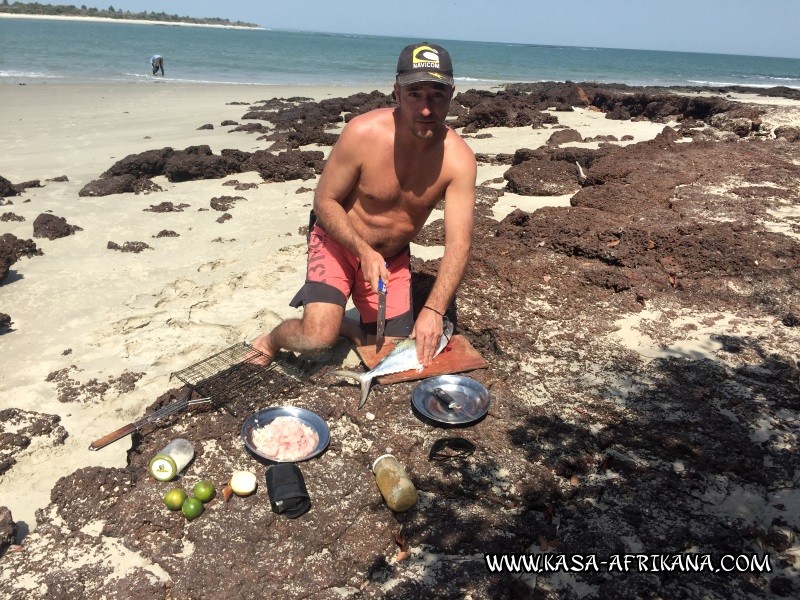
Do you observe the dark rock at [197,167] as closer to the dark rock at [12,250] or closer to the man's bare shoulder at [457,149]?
the dark rock at [12,250]

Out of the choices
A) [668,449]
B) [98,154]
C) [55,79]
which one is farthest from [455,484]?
[55,79]

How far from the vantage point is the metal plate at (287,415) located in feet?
10.9

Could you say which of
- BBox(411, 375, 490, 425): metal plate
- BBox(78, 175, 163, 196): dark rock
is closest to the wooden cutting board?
BBox(411, 375, 490, 425): metal plate

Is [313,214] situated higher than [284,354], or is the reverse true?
[313,214]

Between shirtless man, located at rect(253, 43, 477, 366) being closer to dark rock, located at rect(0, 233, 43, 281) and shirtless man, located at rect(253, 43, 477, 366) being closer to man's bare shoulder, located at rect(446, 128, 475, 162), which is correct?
man's bare shoulder, located at rect(446, 128, 475, 162)

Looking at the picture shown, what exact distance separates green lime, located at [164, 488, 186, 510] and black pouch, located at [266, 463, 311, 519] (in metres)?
0.43

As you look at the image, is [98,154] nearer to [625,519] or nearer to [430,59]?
[430,59]

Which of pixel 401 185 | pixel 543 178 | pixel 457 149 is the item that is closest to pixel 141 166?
pixel 543 178

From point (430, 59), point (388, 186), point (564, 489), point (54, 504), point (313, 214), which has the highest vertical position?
point (430, 59)

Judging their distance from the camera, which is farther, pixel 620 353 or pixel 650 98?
pixel 650 98

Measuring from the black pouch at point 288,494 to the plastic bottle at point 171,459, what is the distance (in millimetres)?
496

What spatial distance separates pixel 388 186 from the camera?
169 inches

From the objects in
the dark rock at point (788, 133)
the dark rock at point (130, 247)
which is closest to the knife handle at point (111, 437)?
the dark rock at point (130, 247)

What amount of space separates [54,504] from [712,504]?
11.2 ft
